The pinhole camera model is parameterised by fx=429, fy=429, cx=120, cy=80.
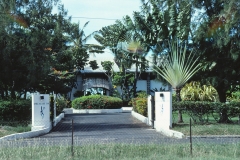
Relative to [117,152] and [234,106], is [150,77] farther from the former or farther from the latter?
[117,152]

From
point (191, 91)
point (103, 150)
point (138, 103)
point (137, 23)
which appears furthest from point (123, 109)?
point (103, 150)

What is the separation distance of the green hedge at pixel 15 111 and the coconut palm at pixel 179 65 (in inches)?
328

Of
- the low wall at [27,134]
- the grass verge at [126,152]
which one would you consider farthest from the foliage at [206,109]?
the grass verge at [126,152]

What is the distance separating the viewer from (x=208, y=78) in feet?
73.8

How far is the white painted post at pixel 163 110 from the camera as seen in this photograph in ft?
65.2

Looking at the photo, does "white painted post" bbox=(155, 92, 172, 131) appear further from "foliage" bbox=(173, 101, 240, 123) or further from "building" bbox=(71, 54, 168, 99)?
"building" bbox=(71, 54, 168, 99)

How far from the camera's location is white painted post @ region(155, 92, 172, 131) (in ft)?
65.2

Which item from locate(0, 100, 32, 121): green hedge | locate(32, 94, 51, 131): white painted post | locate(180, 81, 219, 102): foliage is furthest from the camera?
locate(180, 81, 219, 102): foliage

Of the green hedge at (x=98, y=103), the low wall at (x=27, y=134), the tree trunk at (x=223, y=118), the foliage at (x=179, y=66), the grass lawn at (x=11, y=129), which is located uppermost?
the foliage at (x=179, y=66)

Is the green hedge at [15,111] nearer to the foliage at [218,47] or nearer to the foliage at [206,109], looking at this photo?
the foliage at [206,109]

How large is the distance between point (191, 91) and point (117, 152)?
25.8m

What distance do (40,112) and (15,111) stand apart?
147 centimetres

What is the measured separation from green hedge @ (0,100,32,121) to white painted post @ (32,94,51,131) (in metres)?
1.17

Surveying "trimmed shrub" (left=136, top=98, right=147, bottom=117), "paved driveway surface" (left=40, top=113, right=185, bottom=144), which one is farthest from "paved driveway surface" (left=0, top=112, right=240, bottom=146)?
"trimmed shrub" (left=136, top=98, right=147, bottom=117)
